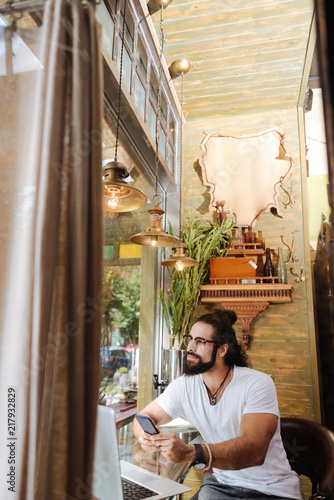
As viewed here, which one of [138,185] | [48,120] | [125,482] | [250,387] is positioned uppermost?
[138,185]

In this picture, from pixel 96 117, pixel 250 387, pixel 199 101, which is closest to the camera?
pixel 96 117

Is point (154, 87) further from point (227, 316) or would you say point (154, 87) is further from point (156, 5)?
point (227, 316)

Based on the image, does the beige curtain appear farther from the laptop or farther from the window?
the window

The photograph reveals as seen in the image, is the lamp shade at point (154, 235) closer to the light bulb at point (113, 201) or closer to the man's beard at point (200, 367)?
the light bulb at point (113, 201)

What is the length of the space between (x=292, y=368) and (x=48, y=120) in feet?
9.53

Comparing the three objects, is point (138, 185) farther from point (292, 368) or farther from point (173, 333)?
point (292, 368)

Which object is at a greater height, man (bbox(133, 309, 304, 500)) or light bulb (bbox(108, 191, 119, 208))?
light bulb (bbox(108, 191, 119, 208))

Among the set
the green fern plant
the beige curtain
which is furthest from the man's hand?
the green fern plant

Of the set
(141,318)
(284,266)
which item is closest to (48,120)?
(141,318)

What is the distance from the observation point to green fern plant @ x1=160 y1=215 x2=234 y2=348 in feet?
9.64

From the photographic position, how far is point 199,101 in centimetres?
360

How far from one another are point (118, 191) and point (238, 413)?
4.18 feet

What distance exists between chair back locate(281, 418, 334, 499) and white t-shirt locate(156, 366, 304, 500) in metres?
0.16

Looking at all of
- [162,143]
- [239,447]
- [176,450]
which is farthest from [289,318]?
[176,450]
